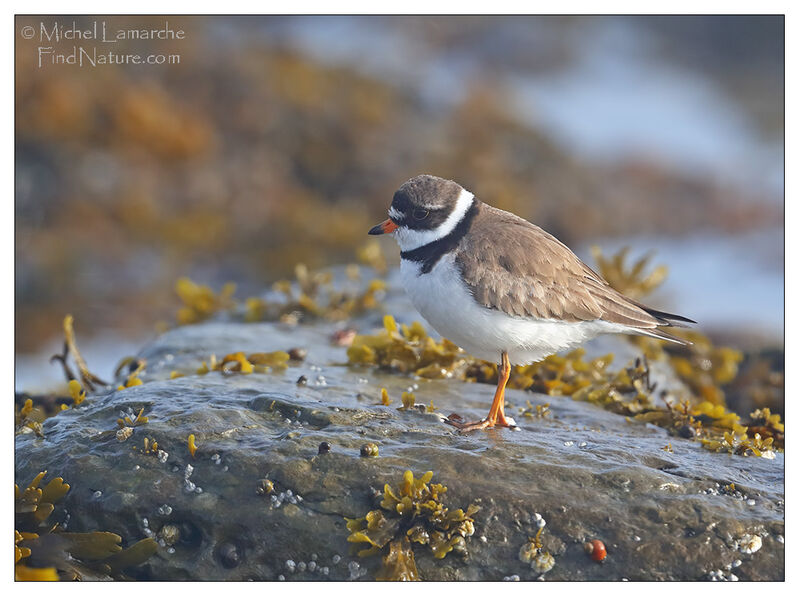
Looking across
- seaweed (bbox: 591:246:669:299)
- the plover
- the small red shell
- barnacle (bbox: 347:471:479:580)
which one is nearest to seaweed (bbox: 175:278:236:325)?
the plover

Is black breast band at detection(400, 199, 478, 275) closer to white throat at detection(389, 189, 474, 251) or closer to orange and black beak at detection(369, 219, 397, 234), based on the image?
white throat at detection(389, 189, 474, 251)

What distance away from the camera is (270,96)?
15.3 metres

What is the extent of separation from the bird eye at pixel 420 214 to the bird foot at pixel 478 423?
1380 mm

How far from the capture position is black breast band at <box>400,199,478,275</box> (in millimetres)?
5441

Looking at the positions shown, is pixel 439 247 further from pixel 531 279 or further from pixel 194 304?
pixel 194 304

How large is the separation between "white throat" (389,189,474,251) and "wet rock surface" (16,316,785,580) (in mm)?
1191

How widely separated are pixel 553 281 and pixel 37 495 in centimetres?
342

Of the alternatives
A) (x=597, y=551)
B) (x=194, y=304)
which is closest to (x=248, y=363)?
(x=194, y=304)

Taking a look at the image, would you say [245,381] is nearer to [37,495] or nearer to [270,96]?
[37,495]

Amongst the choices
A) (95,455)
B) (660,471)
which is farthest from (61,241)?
(660,471)

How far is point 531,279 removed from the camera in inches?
214

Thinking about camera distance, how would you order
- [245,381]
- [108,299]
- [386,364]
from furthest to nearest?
[108,299] → [386,364] → [245,381]

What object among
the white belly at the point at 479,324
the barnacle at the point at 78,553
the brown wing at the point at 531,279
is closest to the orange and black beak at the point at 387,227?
the white belly at the point at 479,324

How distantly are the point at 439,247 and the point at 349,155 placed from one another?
9759 mm
